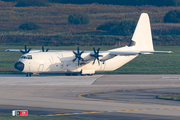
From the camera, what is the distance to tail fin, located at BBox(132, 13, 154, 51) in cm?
4678

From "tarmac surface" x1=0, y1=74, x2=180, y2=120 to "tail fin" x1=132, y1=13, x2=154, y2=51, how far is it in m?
7.69

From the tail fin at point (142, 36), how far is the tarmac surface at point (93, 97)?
25.2ft

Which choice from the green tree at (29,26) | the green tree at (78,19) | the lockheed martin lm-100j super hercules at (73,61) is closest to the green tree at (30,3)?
the green tree at (78,19)

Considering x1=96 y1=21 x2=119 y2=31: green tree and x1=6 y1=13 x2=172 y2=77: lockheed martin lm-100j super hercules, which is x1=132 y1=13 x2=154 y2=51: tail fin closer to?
x1=6 y1=13 x2=172 y2=77: lockheed martin lm-100j super hercules

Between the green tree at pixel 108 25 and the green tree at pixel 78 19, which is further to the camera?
the green tree at pixel 78 19

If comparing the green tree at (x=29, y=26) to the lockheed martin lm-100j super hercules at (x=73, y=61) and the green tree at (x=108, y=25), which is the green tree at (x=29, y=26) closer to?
the green tree at (x=108, y=25)

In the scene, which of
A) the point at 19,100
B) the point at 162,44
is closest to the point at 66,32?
the point at 162,44

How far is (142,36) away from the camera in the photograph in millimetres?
47031

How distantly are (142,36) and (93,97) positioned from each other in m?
21.1

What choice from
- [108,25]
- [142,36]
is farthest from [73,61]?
[108,25]

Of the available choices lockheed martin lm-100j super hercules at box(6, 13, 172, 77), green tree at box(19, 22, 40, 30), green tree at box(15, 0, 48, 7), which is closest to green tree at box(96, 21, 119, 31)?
green tree at box(19, 22, 40, 30)

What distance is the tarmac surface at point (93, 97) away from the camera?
72.5 feet

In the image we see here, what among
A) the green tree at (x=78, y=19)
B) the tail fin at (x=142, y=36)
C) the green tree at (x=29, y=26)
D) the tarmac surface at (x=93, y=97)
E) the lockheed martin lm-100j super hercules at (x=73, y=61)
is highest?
the green tree at (x=78, y=19)

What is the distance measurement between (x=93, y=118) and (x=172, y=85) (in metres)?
16.5
